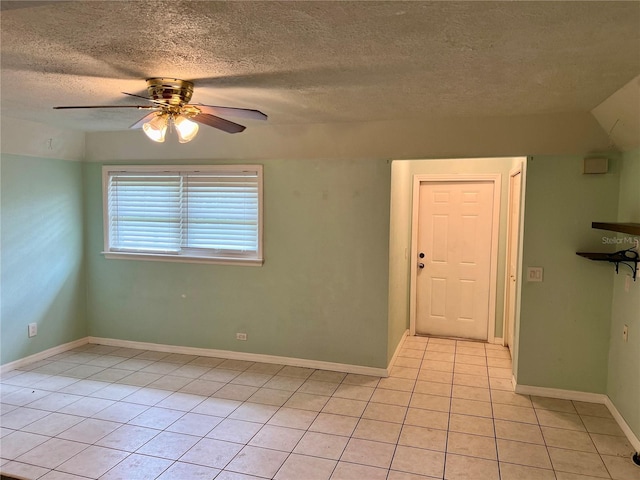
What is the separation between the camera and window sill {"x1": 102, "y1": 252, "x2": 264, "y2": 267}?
173 inches

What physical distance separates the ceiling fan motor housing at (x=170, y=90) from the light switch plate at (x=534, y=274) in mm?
2905

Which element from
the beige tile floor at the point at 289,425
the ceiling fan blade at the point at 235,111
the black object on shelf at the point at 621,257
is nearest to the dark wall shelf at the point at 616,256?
the black object on shelf at the point at 621,257

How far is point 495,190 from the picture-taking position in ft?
16.4

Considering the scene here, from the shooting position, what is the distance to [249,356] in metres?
4.50

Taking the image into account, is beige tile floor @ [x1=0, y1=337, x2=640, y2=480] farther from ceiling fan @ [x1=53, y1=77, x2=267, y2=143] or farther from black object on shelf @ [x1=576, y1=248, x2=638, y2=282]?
ceiling fan @ [x1=53, y1=77, x2=267, y2=143]

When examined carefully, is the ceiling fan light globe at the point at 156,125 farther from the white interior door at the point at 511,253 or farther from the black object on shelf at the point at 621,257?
the white interior door at the point at 511,253

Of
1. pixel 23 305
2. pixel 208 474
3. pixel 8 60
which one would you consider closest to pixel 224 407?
pixel 208 474

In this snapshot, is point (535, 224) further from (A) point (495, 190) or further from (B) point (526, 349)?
(A) point (495, 190)

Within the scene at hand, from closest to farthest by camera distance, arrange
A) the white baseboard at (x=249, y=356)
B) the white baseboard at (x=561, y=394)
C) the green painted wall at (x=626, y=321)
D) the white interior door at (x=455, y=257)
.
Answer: the green painted wall at (x=626, y=321), the white baseboard at (x=561, y=394), the white baseboard at (x=249, y=356), the white interior door at (x=455, y=257)

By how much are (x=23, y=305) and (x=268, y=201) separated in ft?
8.40

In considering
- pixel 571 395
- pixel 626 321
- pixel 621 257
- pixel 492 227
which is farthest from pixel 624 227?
pixel 492 227

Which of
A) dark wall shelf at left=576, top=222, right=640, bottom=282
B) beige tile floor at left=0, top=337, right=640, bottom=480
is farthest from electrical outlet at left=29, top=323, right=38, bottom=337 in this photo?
dark wall shelf at left=576, top=222, right=640, bottom=282

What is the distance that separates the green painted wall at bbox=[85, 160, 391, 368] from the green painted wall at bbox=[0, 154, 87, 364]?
36cm

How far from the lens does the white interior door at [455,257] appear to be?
201 inches
